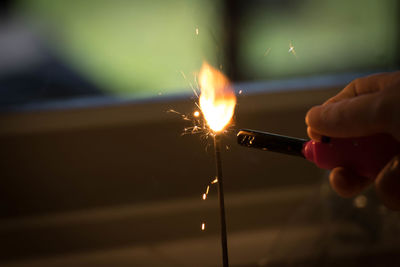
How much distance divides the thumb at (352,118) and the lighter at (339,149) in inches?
0.8

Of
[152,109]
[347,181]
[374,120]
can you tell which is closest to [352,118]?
[374,120]

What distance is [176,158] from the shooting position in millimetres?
1475

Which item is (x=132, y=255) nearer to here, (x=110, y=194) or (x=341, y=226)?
(x=110, y=194)

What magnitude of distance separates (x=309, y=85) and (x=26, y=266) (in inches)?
48.7

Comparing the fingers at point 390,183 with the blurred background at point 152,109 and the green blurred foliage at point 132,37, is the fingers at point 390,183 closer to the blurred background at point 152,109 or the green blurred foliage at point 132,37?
the blurred background at point 152,109

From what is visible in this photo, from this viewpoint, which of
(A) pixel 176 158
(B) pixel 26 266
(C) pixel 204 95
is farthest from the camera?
(A) pixel 176 158

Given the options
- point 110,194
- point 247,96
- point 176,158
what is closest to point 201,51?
point 247,96

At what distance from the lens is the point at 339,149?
0.54 m

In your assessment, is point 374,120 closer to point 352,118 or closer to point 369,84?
point 352,118

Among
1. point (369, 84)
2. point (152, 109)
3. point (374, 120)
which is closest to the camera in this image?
point (374, 120)

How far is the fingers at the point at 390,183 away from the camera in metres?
0.48

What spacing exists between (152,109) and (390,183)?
107 centimetres

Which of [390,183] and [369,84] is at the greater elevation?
[369,84]

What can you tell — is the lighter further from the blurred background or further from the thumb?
the blurred background
